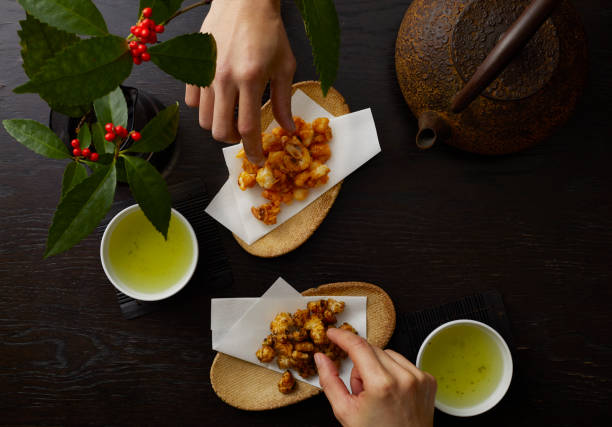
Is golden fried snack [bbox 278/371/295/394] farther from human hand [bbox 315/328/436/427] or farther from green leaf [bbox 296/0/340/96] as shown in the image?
green leaf [bbox 296/0/340/96]

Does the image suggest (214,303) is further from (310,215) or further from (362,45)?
(362,45)

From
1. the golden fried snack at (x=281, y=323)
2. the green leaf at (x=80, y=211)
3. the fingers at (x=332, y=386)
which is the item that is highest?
the green leaf at (x=80, y=211)

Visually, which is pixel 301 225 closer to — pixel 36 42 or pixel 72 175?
pixel 72 175

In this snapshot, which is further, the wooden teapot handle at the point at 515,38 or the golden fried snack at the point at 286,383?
the golden fried snack at the point at 286,383

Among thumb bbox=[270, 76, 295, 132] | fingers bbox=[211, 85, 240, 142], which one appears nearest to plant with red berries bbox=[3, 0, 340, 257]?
fingers bbox=[211, 85, 240, 142]

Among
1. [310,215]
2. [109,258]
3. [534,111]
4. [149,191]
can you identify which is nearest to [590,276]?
[534,111]

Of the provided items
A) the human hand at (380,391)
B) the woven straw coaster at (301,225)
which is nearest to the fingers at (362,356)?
the human hand at (380,391)

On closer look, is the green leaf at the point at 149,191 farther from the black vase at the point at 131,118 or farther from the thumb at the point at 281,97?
the thumb at the point at 281,97

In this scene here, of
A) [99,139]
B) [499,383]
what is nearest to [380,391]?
[499,383]
